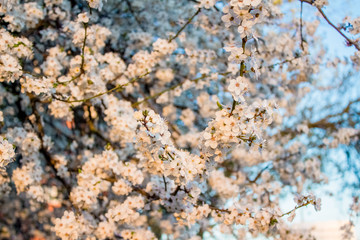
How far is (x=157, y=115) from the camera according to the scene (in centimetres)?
229

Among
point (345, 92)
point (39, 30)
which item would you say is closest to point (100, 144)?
point (39, 30)

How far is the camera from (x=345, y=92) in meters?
8.27

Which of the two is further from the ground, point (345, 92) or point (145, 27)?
point (345, 92)

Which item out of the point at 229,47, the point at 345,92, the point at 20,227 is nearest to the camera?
the point at 229,47

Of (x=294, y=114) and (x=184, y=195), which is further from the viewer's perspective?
(x=294, y=114)

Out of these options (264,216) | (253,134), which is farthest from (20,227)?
(253,134)

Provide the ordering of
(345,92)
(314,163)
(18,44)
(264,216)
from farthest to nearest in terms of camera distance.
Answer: (345,92) < (314,163) < (18,44) < (264,216)

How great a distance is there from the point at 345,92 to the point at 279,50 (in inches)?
158

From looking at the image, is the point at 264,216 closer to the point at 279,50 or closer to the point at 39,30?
the point at 279,50

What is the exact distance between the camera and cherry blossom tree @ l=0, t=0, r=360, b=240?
91.9 inches

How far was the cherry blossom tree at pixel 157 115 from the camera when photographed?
233 cm

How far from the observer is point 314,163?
237 inches

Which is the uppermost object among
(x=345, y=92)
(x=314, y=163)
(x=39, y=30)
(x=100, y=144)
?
(x=345, y=92)

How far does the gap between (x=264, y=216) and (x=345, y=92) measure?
639 cm
